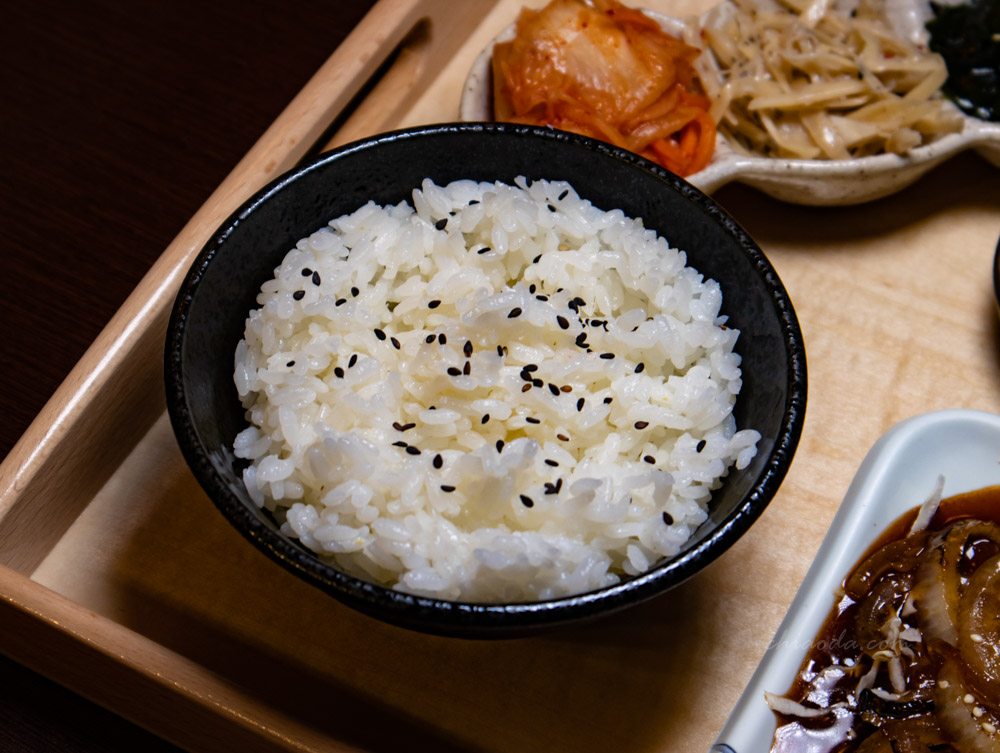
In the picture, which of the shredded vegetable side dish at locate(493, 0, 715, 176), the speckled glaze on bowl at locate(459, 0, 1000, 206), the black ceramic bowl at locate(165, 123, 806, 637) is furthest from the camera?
the shredded vegetable side dish at locate(493, 0, 715, 176)

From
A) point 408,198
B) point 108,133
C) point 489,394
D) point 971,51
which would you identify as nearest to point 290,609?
point 489,394

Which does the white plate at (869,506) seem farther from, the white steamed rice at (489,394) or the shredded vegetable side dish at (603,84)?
the shredded vegetable side dish at (603,84)

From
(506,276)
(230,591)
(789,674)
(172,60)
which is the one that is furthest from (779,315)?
(172,60)

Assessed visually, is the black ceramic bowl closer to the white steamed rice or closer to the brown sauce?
the white steamed rice

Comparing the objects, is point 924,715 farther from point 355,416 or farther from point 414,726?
point 355,416

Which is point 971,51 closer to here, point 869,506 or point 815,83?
point 815,83

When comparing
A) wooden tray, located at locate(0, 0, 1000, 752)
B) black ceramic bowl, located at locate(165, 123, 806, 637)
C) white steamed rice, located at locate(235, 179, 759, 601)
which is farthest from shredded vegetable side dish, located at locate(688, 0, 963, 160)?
white steamed rice, located at locate(235, 179, 759, 601)
